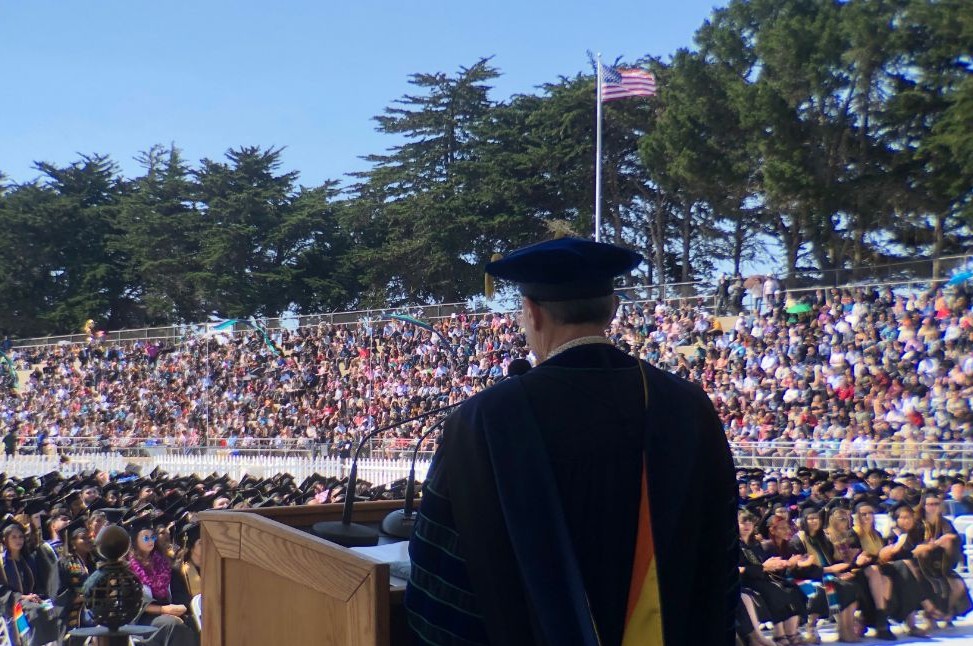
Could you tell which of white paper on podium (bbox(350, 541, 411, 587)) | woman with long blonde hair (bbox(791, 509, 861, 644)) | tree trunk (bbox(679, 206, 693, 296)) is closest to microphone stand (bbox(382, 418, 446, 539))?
white paper on podium (bbox(350, 541, 411, 587))

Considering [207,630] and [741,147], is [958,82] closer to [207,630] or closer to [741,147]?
[741,147]

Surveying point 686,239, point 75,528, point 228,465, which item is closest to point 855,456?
point 75,528

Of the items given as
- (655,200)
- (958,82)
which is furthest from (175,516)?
(655,200)

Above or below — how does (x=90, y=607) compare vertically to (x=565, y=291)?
below

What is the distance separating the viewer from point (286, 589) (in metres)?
2.60

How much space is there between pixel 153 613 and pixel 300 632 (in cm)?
581

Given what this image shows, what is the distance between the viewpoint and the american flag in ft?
93.8

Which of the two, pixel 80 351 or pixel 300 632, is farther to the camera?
pixel 80 351

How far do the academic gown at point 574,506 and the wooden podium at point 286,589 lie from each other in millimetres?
86

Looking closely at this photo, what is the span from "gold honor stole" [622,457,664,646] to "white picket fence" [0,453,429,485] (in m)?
19.7

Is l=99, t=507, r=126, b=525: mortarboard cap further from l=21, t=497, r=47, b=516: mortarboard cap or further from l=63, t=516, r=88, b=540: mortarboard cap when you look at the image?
l=21, t=497, r=47, b=516: mortarboard cap

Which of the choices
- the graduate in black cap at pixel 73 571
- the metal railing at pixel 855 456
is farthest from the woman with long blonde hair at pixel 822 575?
the graduate in black cap at pixel 73 571

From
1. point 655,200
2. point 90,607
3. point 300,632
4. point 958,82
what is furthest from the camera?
point 655,200

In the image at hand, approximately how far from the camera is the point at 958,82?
29.8 metres
